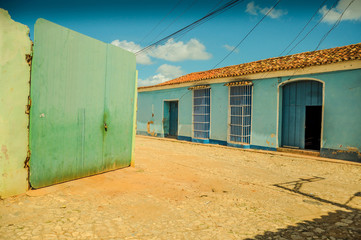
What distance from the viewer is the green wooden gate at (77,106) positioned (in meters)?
3.52

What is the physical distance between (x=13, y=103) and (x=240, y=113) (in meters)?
8.77

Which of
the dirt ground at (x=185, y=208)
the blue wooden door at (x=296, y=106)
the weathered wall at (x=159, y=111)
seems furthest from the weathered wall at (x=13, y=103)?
the weathered wall at (x=159, y=111)

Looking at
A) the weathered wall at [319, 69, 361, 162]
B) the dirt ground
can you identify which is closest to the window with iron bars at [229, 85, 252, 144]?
the weathered wall at [319, 69, 361, 162]

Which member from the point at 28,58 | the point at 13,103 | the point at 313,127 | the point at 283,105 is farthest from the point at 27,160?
the point at 313,127

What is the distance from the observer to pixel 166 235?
2.46m

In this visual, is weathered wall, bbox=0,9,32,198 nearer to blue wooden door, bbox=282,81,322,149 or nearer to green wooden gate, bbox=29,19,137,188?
green wooden gate, bbox=29,19,137,188

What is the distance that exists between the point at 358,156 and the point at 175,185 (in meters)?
6.48

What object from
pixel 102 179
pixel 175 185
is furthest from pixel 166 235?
pixel 102 179

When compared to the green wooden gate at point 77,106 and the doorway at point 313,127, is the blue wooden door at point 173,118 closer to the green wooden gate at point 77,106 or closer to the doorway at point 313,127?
the doorway at point 313,127

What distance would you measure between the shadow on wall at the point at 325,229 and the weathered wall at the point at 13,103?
3.26 m

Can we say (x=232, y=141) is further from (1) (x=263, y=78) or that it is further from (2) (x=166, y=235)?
(2) (x=166, y=235)

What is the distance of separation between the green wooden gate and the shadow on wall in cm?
317

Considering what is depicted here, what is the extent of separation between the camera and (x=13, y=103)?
3.19m

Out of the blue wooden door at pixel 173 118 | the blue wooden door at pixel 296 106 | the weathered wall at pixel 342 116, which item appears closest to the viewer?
the weathered wall at pixel 342 116
